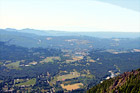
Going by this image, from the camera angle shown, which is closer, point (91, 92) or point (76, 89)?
point (91, 92)

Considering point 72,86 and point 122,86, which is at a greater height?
point 122,86

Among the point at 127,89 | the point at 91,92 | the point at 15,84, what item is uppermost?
the point at 127,89

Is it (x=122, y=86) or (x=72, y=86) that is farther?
(x=72, y=86)

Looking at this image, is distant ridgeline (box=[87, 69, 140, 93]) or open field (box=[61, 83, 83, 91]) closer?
distant ridgeline (box=[87, 69, 140, 93])

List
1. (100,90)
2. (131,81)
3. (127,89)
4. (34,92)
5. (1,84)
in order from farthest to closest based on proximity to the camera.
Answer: (1,84)
(34,92)
(100,90)
(131,81)
(127,89)

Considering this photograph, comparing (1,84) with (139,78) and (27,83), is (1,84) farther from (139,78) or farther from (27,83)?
(139,78)

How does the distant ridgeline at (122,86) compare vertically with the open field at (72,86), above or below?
above

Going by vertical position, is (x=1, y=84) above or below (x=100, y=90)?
below

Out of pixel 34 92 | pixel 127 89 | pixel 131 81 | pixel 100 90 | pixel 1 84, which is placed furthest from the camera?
pixel 1 84

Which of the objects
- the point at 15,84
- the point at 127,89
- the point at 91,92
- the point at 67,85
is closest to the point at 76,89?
the point at 67,85

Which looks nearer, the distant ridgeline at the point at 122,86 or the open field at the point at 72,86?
the distant ridgeline at the point at 122,86

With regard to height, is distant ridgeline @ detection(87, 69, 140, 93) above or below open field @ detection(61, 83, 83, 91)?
above
